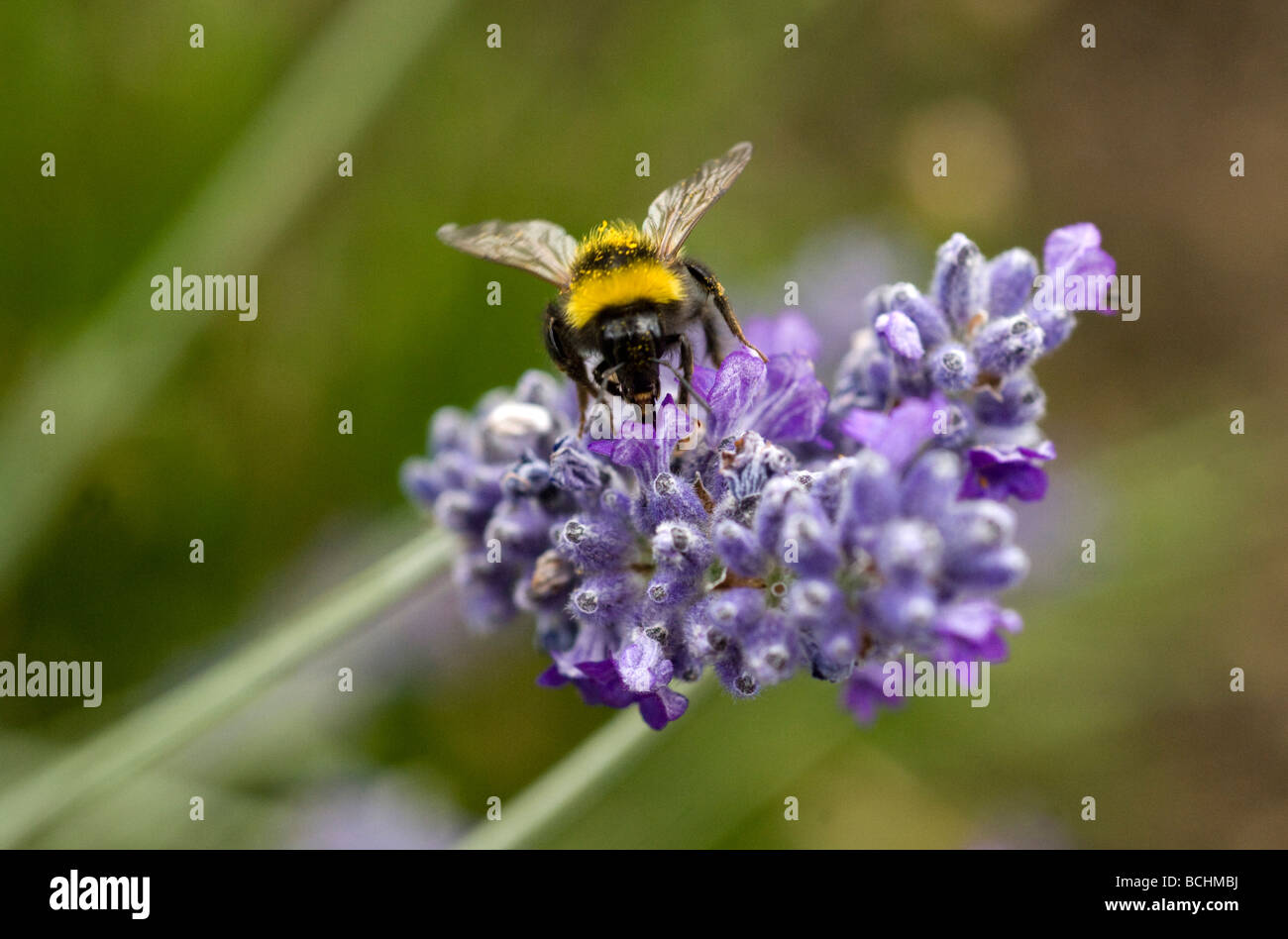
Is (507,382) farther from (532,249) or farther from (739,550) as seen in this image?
(739,550)

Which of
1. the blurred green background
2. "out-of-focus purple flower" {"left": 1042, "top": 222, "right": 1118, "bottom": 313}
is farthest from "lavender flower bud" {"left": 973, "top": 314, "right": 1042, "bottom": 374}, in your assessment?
the blurred green background

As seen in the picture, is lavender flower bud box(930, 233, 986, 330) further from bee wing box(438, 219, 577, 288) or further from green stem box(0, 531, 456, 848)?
green stem box(0, 531, 456, 848)

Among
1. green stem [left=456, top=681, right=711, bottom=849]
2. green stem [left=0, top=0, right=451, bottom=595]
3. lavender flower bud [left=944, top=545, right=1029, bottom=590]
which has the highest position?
green stem [left=0, top=0, right=451, bottom=595]

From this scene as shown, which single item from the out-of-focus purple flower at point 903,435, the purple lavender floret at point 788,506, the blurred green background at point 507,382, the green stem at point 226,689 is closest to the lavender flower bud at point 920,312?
the purple lavender floret at point 788,506

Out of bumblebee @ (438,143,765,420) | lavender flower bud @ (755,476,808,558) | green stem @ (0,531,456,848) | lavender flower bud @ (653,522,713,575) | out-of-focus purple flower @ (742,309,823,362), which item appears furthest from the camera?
green stem @ (0,531,456,848)

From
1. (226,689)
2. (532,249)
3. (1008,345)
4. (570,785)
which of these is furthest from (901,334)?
(226,689)

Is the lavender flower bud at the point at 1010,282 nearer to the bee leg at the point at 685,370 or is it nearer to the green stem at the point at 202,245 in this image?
the bee leg at the point at 685,370
